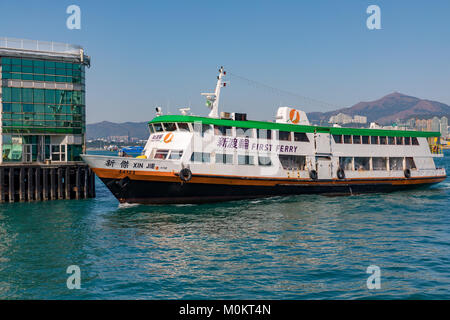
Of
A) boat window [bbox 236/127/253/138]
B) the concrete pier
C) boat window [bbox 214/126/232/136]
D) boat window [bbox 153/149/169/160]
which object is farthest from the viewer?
the concrete pier

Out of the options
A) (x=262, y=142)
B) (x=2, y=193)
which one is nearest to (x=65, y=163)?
(x=2, y=193)

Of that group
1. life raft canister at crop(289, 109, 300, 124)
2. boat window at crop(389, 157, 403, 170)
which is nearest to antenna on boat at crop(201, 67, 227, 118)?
life raft canister at crop(289, 109, 300, 124)

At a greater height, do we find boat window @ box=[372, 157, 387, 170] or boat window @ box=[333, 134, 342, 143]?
boat window @ box=[333, 134, 342, 143]

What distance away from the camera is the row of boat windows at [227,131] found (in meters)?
27.1

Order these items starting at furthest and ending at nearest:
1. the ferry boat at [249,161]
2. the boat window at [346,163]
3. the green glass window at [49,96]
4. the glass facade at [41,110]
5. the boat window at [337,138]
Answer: the boat window at [346,163] → the boat window at [337,138] → the green glass window at [49,96] → the glass facade at [41,110] → the ferry boat at [249,161]

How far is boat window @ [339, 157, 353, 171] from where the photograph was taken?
3356 cm

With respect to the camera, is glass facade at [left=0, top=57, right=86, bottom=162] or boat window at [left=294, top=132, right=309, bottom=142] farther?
boat window at [left=294, top=132, right=309, bottom=142]

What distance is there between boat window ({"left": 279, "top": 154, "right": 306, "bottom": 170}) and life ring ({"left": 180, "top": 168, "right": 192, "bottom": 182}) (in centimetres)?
858

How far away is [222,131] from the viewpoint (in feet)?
91.8

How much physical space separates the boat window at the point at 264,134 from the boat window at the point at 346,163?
7.39 metres

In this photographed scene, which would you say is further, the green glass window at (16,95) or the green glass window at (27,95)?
the green glass window at (27,95)

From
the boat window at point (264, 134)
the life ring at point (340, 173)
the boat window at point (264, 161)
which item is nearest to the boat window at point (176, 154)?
the boat window at point (264, 161)

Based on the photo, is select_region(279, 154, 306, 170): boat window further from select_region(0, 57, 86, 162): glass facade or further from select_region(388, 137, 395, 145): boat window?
select_region(0, 57, 86, 162): glass facade

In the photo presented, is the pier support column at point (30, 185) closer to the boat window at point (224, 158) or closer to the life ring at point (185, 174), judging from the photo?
the life ring at point (185, 174)
